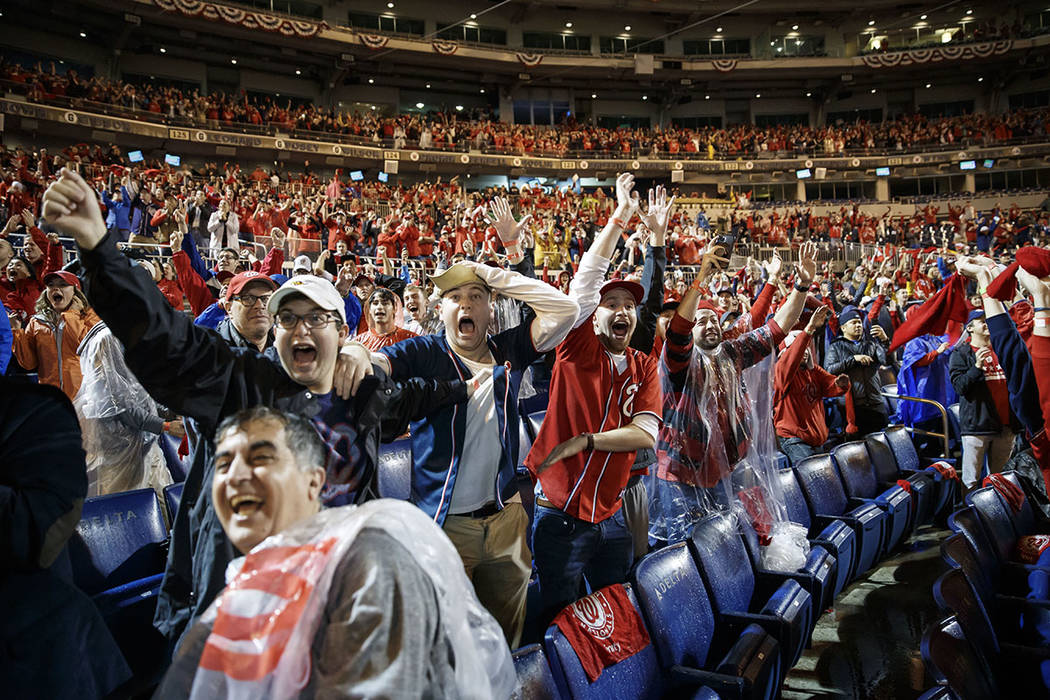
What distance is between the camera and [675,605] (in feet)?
8.43

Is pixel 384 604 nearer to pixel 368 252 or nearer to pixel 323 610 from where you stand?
A: pixel 323 610

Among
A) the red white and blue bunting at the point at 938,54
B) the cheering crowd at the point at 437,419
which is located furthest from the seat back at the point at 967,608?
the red white and blue bunting at the point at 938,54

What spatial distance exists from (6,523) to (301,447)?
659 millimetres

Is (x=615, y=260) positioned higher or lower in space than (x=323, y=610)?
higher

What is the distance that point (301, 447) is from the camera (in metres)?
1.24

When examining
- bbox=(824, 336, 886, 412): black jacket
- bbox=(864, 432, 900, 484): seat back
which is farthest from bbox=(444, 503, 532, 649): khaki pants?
bbox=(824, 336, 886, 412): black jacket

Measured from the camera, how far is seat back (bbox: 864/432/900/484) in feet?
17.4

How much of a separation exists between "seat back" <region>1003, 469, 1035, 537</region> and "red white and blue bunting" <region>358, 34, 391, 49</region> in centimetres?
2570

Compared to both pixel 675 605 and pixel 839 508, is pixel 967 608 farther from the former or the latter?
pixel 839 508

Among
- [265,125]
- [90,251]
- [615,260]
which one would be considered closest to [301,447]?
[90,251]

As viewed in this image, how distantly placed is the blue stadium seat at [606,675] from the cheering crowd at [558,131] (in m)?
23.3

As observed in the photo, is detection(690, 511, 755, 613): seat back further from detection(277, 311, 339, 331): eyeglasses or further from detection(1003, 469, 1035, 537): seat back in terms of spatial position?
detection(277, 311, 339, 331): eyeglasses

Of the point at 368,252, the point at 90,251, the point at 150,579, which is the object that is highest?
the point at 368,252

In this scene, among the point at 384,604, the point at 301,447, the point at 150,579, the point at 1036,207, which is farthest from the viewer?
the point at 1036,207
